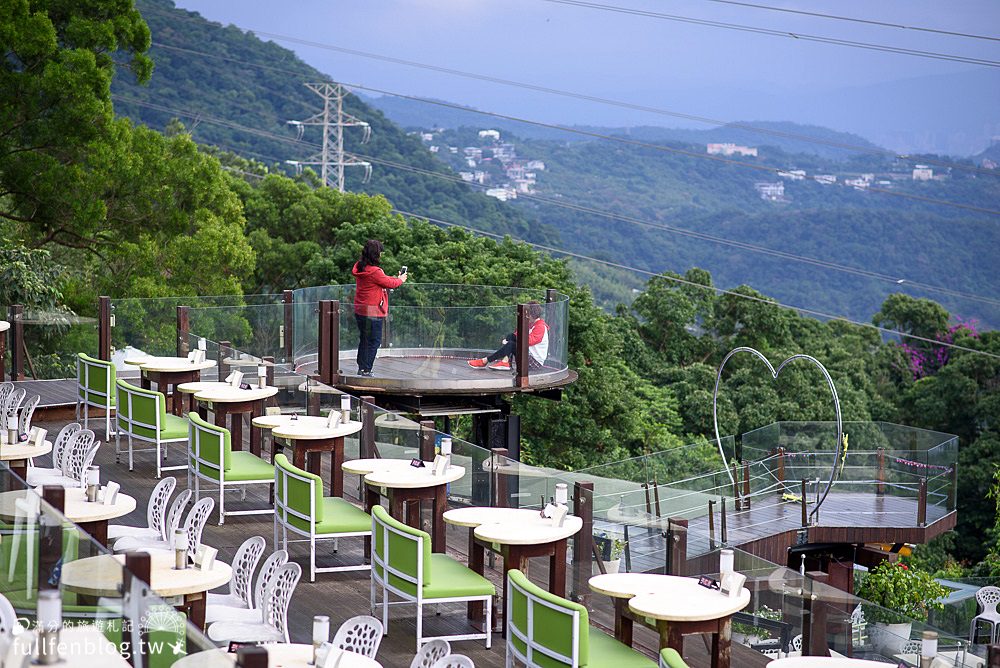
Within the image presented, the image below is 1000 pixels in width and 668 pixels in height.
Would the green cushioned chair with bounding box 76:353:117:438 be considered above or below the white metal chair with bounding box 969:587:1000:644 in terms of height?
above

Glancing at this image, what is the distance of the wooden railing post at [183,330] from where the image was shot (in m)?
14.0

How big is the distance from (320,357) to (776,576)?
30.4 feet

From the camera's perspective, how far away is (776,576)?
21.7 feet

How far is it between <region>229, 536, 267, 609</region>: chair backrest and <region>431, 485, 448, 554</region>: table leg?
186 centimetres

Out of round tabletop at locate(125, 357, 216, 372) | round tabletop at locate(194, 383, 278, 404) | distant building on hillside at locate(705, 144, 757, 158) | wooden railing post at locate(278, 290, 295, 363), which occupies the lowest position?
round tabletop at locate(194, 383, 278, 404)

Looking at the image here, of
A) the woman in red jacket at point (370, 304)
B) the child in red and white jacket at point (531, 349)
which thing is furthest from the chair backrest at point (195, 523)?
the child in red and white jacket at point (531, 349)

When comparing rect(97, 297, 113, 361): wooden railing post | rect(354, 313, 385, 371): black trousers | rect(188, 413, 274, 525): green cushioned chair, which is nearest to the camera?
rect(188, 413, 274, 525): green cushioned chair

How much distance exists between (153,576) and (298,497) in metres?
2.19

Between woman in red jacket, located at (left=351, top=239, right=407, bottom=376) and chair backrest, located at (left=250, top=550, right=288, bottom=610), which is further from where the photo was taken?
woman in red jacket, located at (left=351, top=239, right=407, bottom=376)

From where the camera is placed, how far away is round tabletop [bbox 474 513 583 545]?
23.0ft

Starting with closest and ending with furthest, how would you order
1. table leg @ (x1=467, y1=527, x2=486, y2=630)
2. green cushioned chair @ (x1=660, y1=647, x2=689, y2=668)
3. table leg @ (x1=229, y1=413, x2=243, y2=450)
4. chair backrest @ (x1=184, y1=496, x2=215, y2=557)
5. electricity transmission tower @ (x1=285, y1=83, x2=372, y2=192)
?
green cushioned chair @ (x1=660, y1=647, x2=689, y2=668), chair backrest @ (x1=184, y1=496, x2=215, y2=557), table leg @ (x1=467, y1=527, x2=486, y2=630), table leg @ (x1=229, y1=413, x2=243, y2=450), electricity transmission tower @ (x1=285, y1=83, x2=372, y2=192)

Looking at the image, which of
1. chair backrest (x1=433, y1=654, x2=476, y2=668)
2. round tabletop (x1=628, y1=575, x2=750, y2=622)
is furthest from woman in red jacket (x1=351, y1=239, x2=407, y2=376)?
chair backrest (x1=433, y1=654, x2=476, y2=668)

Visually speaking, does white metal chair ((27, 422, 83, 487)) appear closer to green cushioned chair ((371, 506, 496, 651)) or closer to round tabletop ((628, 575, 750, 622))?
green cushioned chair ((371, 506, 496, 651))

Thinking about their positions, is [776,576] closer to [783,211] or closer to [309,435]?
[309,435]
